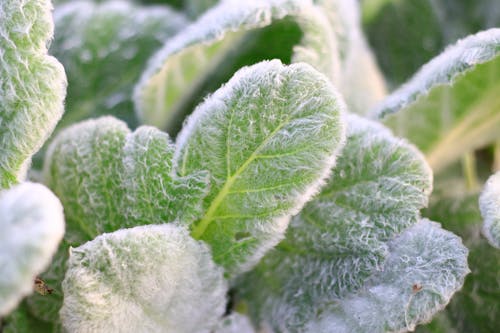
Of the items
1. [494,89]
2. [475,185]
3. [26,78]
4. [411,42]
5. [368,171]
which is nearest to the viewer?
[26,78]

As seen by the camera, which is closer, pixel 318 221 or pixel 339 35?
pixel 318 221

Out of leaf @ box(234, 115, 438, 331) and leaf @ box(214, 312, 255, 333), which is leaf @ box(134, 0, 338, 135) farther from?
leaf @ box(214, 312, 255, 333)

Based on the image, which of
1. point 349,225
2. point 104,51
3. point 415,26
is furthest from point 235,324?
point 415,26

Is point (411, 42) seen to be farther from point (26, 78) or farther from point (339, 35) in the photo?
point (26, 78)

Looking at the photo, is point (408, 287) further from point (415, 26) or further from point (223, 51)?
point (415, 26)

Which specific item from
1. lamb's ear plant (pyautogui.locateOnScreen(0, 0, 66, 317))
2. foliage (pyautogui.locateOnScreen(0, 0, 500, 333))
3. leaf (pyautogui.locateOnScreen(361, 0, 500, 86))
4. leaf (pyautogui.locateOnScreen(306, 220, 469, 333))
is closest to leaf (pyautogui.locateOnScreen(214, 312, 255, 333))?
foliage (pyautogui.locateOnScreen(0, 0, 500, 333))

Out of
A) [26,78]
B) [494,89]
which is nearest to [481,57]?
[494,89]
